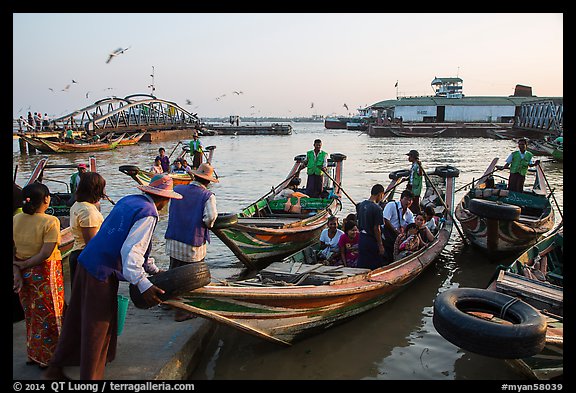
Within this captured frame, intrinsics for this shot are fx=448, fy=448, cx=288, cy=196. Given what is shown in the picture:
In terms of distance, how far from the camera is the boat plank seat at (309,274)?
578 centimetres

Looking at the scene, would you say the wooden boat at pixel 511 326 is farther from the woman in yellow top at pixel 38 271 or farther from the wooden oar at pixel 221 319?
the woman in yellow top at pixel 38 271

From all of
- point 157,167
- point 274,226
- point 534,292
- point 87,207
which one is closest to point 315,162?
point 274,226

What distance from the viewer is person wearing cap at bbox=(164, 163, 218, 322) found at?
501 centimetres

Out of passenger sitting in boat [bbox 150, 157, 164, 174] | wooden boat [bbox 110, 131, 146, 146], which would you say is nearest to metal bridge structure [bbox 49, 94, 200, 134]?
wooden boat [bbox 110, 131, 146, 146]

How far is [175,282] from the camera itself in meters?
3.49

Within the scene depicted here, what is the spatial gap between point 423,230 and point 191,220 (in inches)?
175

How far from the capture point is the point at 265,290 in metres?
4.69

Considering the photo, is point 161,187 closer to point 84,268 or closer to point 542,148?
point 84,268

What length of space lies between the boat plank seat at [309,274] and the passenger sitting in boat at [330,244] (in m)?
0.84

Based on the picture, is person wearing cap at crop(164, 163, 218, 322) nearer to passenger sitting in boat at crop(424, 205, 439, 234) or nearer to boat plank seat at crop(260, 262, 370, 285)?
boat plank seat at crop(260, 262, 370, 285)

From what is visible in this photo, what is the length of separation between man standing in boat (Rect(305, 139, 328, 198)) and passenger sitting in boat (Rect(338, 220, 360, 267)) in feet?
12.6
